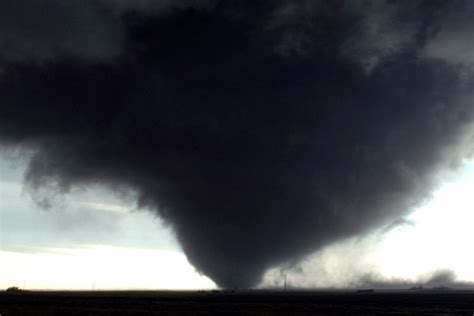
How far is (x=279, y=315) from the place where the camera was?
92.2 meters

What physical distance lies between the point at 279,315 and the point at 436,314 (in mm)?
32965

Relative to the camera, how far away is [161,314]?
306 feet

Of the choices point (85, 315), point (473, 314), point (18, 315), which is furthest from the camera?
point (473, 314)

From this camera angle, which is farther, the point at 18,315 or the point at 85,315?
the point at 85,315

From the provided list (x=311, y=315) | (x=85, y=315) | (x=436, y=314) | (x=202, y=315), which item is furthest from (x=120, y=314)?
(x=436, y=314)

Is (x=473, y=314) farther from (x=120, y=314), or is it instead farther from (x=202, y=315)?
(x=120, y=314)

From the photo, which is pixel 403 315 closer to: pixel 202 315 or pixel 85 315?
pixel 202 315

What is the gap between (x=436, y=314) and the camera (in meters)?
102

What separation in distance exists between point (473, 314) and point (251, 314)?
139ft

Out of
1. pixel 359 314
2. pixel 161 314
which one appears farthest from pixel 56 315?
pixel 359 314

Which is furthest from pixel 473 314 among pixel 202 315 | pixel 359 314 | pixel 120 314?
pixel 120 314

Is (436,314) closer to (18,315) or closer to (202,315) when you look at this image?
(202,315)

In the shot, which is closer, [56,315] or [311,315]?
[56,315]

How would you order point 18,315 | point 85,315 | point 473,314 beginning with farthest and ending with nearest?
point 473,314 → point 85,315 → point 18,315
